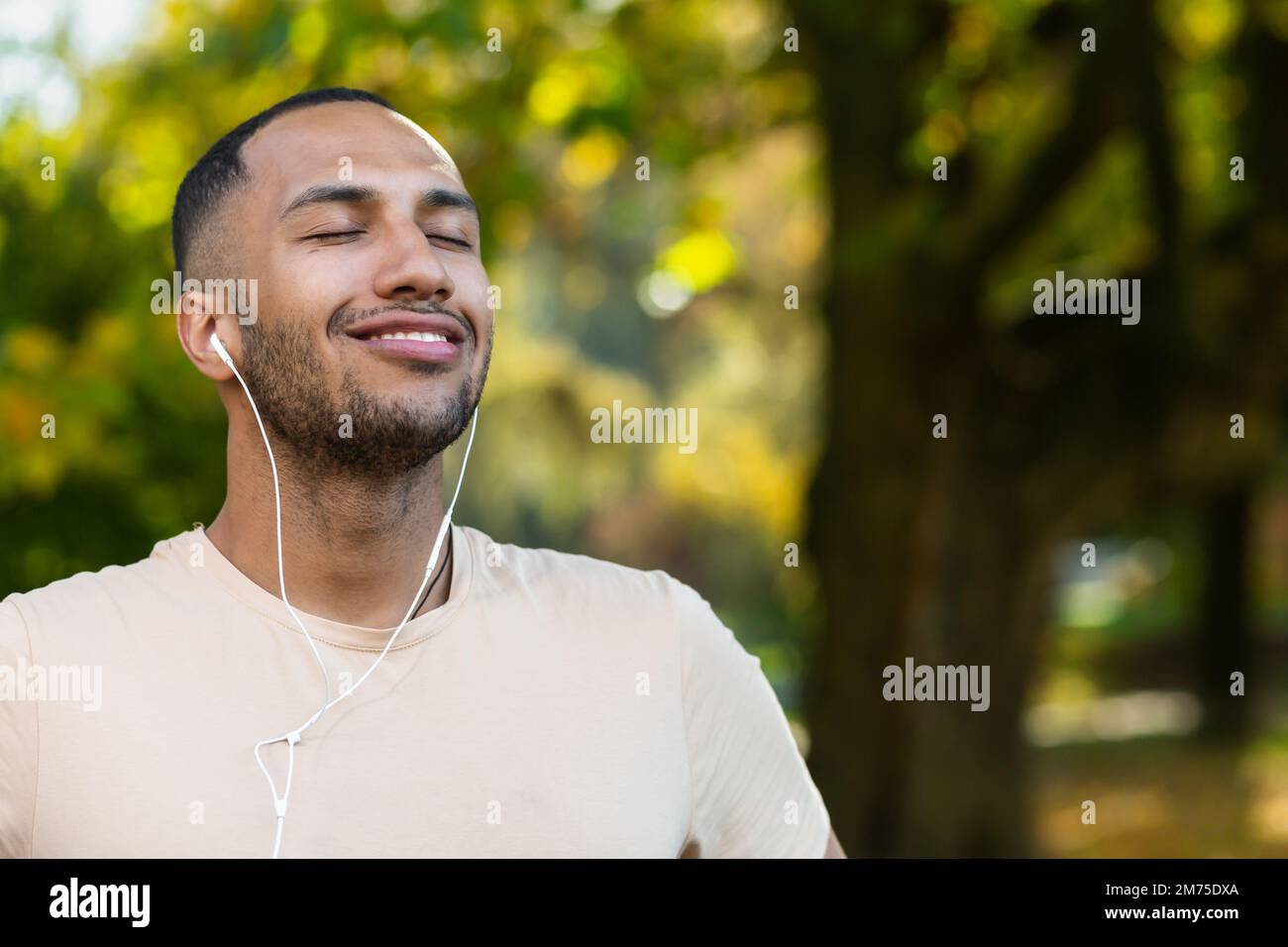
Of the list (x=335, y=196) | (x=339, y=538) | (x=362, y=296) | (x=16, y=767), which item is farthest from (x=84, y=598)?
(x=335, y=196)

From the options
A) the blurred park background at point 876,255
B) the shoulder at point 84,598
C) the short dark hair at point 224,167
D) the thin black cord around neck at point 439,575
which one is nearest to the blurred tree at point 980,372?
the blurred park background at point 876,255

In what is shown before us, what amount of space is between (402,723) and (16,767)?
0.53 m

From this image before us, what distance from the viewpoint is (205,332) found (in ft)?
8.09

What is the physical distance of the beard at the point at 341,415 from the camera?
7.47 ft

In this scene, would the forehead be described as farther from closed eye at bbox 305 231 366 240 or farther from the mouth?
the mouth

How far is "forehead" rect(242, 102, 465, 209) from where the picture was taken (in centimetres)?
240

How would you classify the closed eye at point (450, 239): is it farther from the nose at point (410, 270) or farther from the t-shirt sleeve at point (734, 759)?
the t-shirt sleeve at point (734, 759)

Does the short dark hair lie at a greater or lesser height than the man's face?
greater

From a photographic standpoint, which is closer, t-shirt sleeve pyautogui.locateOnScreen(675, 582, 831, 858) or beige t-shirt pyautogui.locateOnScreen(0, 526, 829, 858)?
beige t-shirt pyautogui.locateOnScreen(0, 526, 829, 858)

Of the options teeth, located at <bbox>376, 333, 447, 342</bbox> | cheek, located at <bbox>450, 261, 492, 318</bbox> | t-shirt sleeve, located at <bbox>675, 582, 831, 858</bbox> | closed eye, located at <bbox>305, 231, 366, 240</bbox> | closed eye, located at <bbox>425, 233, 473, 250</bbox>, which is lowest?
t-shirt sleeve, located at <bbox>675, 582, 831, 858</bbox>

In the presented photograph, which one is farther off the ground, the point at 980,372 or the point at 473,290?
the point at 980,372

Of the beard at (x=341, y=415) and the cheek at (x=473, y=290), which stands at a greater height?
the cheek at (x=473, y=290)

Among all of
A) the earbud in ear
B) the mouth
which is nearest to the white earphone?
the earbud in ear

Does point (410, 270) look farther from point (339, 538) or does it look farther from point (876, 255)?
point (876, 255)
